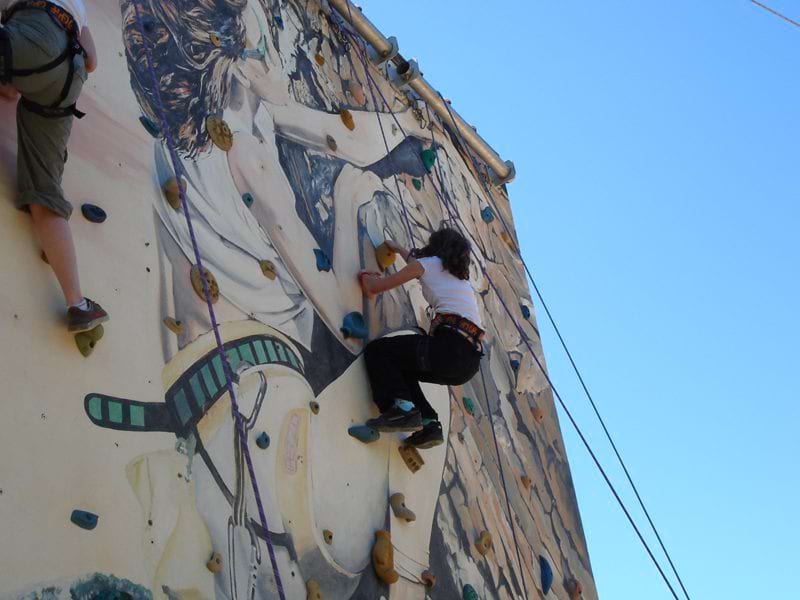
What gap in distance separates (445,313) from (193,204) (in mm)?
967

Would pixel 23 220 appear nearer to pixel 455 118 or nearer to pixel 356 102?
pixel 356 102

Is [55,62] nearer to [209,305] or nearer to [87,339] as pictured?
[87,339]

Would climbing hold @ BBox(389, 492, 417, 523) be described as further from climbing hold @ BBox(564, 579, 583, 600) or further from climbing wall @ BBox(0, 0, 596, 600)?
climbing hold @ BBox(564, 579, 583, 600)

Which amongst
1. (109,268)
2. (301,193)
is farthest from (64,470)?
(301,193)

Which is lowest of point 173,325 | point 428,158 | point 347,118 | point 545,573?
point 545,573

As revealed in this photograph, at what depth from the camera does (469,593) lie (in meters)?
3.92

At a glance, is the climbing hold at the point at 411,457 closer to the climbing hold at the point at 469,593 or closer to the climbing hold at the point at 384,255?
the climbing hold at the point at 469,593

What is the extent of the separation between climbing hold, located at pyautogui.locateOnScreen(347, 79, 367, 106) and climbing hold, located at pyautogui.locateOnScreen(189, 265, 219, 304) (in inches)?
74.1

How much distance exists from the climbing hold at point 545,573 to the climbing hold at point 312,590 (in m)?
1.66

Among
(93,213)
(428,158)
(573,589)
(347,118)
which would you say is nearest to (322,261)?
(347,118)

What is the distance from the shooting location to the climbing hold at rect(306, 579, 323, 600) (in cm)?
309

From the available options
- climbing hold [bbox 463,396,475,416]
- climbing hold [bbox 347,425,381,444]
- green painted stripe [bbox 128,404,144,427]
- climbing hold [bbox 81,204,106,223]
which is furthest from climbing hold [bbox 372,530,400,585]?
climbing hold [bbox 81,204,106,223]

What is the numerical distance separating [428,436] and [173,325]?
1178 millimetres

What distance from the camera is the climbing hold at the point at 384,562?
3.47 m
